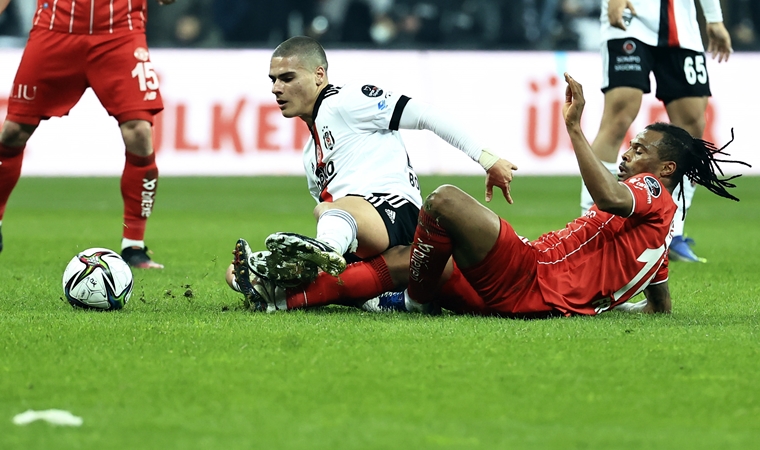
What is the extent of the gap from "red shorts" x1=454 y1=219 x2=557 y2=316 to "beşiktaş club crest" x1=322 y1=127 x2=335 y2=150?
959 mm

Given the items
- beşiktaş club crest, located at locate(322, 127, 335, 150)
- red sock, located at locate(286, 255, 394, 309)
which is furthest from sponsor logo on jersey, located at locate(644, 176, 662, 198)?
beşiktaş club crest, located at locate(322, 127, 335, 150)

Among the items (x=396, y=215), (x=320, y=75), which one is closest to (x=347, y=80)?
(x=320, y=75)

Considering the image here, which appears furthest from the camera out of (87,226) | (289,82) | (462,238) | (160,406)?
(87,226)

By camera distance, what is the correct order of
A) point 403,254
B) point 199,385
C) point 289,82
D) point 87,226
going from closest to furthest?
point 199,385 < point 403,254 < point 289,82 < point 87,226

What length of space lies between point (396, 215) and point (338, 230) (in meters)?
0.36

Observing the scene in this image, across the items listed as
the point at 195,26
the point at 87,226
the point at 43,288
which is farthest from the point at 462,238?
the point at 195,26

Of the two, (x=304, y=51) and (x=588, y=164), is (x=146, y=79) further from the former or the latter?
(x=588, y=164)

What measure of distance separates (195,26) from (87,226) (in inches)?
259

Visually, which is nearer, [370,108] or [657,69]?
[370,108]

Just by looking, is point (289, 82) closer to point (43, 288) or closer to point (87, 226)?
point (43, 288)

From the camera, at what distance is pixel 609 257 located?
4527 mm

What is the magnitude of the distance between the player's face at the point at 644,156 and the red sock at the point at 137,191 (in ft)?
10.1

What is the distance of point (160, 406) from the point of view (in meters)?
3.02

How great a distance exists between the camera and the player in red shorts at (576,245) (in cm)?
431
